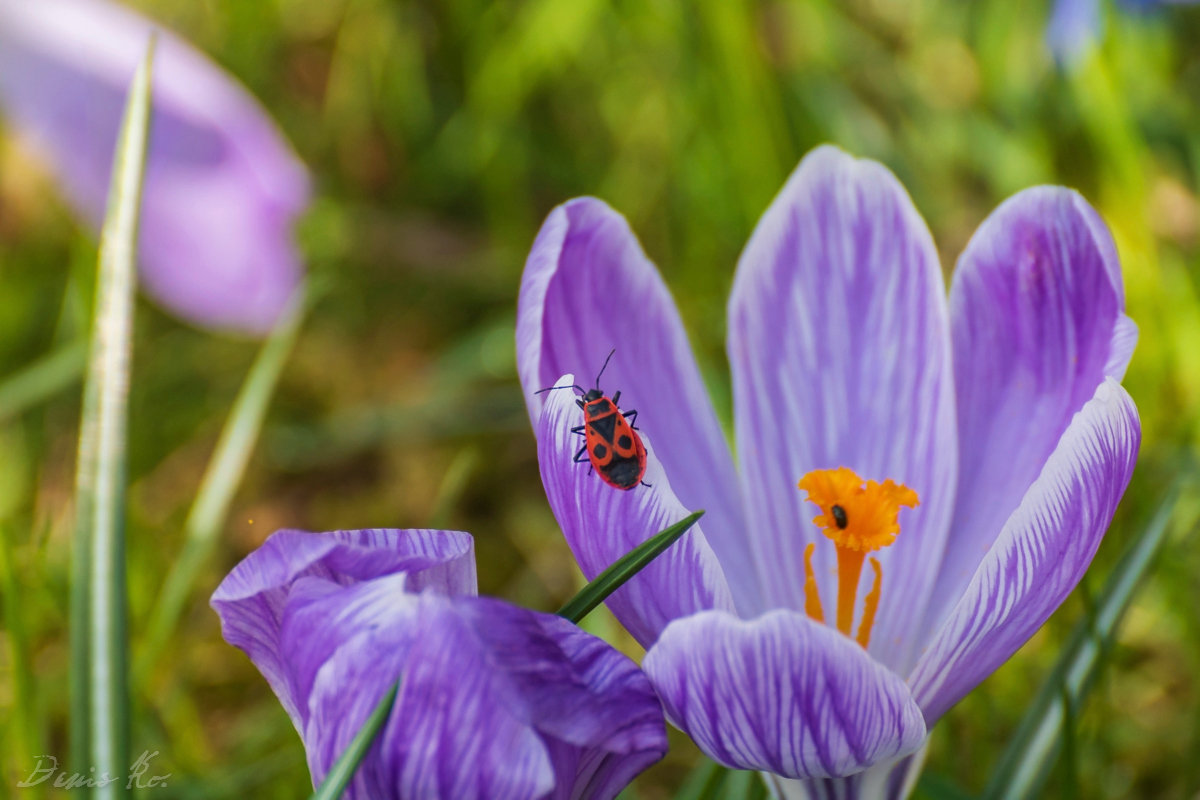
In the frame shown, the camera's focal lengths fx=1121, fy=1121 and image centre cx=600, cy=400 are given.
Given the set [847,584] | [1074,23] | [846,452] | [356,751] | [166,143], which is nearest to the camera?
[356,751]

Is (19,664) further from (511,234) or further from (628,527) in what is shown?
(511,234)

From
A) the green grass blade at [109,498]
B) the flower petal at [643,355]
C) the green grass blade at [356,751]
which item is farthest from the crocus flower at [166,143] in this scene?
the green grass blade at [356,751]

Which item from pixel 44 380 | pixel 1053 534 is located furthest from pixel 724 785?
pixel 44 380

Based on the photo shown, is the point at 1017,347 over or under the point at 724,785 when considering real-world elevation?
over

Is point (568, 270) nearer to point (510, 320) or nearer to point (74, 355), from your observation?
point (74, 355)

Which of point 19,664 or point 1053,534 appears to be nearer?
point 1053,534

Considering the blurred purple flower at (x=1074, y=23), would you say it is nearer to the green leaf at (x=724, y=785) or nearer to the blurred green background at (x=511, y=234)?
the blurred green background at (x=511, y=234)
